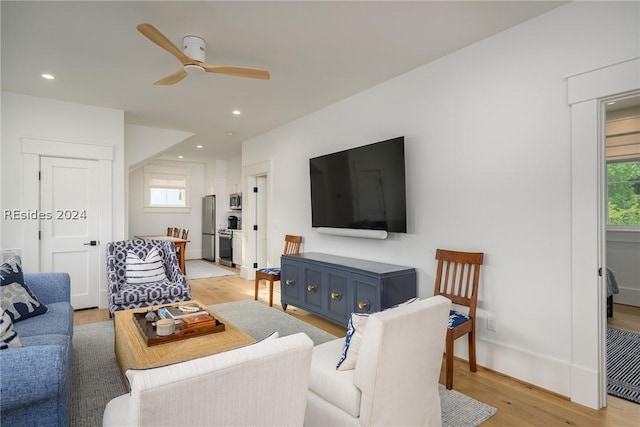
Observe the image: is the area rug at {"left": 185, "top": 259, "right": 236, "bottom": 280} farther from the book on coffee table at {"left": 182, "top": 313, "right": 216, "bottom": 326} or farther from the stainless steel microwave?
the book on coffee table at {"left": 182, "top": 313, "right": 216, "bottom": 326}

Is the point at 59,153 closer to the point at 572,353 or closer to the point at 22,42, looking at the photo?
the point at 22,42

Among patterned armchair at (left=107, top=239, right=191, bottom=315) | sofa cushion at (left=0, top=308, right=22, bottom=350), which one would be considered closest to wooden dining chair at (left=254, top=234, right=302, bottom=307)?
patterned armchair at (left=107, top=239, right=191, bottom=315)

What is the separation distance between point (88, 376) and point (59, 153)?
3.00 meters

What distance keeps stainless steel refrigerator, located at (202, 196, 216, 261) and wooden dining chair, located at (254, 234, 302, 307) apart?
3.95m

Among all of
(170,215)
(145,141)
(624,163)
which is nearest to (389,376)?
(624,163)

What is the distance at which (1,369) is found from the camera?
48.6 inches

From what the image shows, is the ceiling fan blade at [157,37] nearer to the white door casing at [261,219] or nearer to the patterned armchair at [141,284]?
the patterned armchair at [141,284]

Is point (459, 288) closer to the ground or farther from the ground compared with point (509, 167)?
closer to the ground

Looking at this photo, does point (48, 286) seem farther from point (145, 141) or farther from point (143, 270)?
point (145, 141)

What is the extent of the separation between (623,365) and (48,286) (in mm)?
4823

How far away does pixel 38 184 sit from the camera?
13.6 ft

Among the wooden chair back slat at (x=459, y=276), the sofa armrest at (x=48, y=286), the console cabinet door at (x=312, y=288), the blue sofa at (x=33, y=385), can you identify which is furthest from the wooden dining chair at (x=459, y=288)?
the sofa armrest at (x=48, y=286)

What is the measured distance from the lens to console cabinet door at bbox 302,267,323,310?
3789 mm

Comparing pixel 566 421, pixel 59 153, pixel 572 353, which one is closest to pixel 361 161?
pixel 572 353
